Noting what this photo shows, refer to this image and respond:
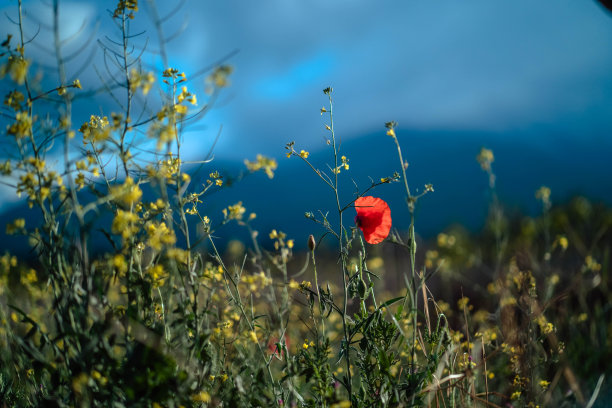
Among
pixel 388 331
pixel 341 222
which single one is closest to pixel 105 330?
pixel 341 222

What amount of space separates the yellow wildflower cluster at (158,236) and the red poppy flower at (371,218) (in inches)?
30.9

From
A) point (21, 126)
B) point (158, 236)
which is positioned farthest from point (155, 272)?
point (21, 126)

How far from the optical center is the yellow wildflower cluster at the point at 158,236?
1.17 m

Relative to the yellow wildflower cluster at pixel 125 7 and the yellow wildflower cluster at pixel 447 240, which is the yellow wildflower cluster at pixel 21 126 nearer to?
the yellow wildflower cluster at pixel 125 7

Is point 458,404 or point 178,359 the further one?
point 458,404

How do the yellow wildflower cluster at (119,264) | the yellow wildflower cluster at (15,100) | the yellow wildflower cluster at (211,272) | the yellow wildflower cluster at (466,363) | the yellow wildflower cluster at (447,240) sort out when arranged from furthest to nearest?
the yellow wildflower cluster at (447,240) < the yellow wildflower cluster at (466,363) < the yellow wildflower cluster at (211,272) < the yellow wildflower cluster at (15,100) < the yellow wildflower cluster at (119,264)

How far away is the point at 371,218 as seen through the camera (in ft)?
6.11

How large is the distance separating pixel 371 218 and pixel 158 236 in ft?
3.05

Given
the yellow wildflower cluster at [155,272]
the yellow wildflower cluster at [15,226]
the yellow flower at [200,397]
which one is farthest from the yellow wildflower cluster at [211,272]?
the yellow wildflower cluster at [15,226]

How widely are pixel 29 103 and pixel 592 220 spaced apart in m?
4.27

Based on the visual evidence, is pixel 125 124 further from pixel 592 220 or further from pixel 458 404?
pixel 592 220

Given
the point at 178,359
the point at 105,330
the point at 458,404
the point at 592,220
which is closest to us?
the point at 105,330

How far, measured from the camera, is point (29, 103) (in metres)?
1.33

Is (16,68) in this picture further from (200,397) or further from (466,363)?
(466,363)
